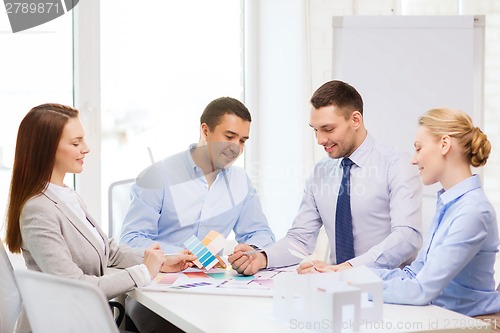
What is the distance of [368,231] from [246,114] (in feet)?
2.18

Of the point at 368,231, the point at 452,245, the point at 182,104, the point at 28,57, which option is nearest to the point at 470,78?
the point at 368,231

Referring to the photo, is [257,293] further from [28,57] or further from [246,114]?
[28,57]

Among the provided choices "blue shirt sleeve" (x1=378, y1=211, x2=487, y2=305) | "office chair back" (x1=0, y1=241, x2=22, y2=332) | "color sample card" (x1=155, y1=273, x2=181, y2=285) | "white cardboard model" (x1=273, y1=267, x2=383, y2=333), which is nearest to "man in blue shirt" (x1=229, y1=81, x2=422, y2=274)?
"color sample card" (x1=155, y1=273, x2=181, y2=285)

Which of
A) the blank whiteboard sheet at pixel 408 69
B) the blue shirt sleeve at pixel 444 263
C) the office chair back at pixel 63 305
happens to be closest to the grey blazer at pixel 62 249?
the office chair back at pixel 63 305

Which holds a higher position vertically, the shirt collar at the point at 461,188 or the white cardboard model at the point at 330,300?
the shirt collar at the point at 461,188

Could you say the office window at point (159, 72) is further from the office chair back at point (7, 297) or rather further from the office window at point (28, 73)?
the office chair back at point (7, 297)

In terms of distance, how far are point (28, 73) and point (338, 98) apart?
1661mm

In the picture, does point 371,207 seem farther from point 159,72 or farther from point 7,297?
point 159,72

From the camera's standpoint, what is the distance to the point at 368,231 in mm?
2795

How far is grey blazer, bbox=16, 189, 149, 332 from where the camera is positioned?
7.16ft

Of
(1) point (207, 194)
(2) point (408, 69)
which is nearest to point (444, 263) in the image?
(1) point (207, 194)

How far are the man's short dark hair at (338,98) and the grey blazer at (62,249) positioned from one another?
953 mm

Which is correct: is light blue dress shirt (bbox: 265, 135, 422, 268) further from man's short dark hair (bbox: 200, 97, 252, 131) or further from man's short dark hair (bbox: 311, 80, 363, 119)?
man's short dark hair (bbox: 200, 97, 252, 131)

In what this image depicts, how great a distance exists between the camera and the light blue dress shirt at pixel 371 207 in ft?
8.59
